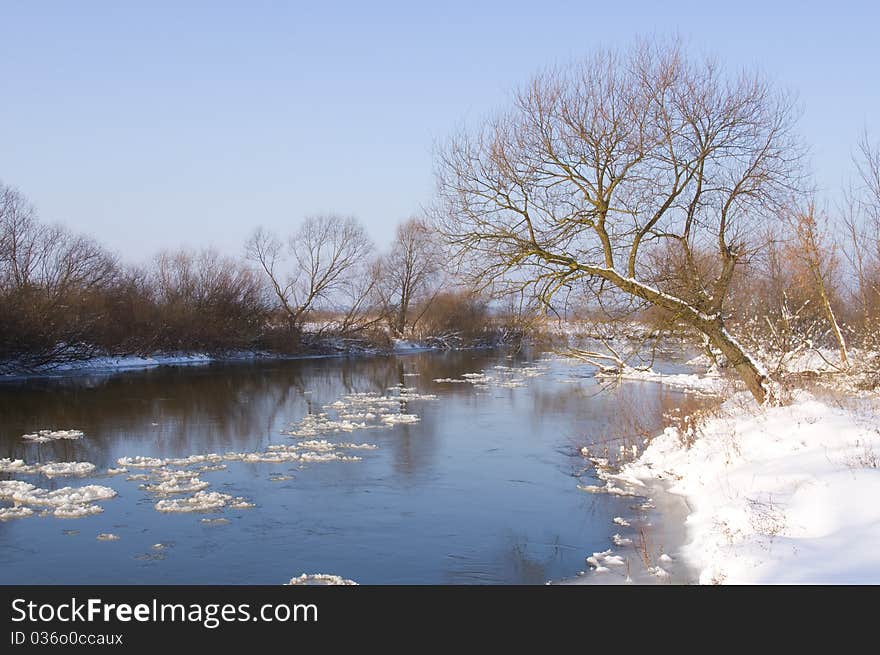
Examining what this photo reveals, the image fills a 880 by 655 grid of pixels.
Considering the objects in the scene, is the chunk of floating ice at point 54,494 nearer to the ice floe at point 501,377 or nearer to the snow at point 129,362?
the ice floe at point 501,377

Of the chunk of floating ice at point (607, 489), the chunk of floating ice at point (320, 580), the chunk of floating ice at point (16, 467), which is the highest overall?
the chunk of floating ice at point (16, 467)

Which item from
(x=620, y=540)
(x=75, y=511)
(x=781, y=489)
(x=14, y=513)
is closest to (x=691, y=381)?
(x=781, y=489)

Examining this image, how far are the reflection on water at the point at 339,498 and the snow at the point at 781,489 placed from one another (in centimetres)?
122

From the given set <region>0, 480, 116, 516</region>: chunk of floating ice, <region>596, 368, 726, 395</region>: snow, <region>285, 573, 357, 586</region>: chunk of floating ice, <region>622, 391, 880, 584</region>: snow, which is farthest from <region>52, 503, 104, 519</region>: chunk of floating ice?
<region>596, 368, 726, 395</region>: snow

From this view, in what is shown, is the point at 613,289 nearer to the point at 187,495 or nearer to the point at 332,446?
the point at 332,446

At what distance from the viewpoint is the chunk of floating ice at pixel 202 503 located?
842 centimetres

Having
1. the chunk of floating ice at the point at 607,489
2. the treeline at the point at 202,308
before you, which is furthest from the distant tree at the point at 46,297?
the chunk of floating ice at the point at 607,489

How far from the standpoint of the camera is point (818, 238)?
11.5 meters

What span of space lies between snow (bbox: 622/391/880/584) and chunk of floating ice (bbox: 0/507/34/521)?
688cm

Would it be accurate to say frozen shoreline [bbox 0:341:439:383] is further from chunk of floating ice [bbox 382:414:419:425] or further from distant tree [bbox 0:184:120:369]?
chunk of floating ice [bbox 382:414:419:425]

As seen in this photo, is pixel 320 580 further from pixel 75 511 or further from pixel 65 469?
pixel 65 469

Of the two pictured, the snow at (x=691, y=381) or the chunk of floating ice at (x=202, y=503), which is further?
the snow at (x=691, y=381)

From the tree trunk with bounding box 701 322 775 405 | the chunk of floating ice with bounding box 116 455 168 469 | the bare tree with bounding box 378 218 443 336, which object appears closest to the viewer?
the chunk of floating ice with bounding box 116 455 168 469

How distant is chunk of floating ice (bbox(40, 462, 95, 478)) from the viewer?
10.1 metres
